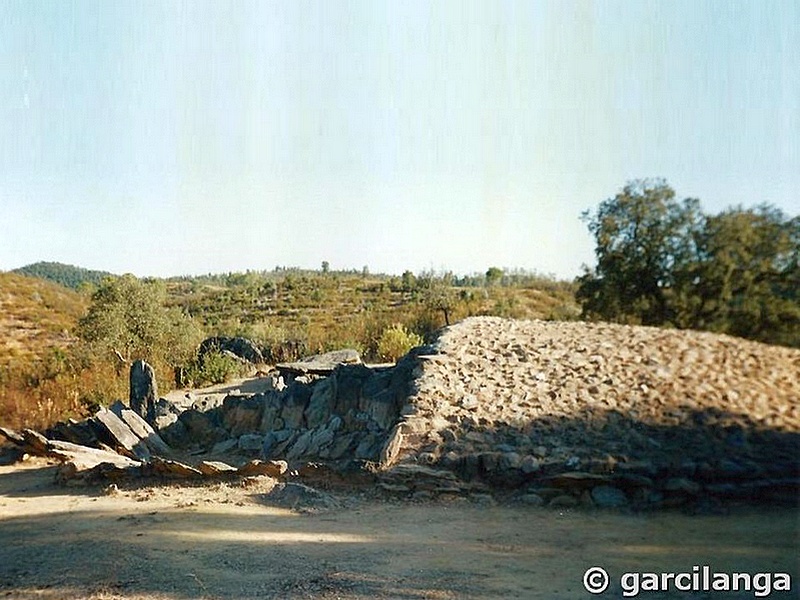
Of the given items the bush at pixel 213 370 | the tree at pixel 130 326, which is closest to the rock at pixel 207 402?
the bush at pixel 213 370

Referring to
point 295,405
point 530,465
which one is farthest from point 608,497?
point 295,405

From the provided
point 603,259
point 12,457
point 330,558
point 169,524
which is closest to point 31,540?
point 169,524

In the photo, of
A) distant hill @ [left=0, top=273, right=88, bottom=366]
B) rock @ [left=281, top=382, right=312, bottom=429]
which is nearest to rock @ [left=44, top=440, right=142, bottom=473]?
rock @ [left=281, top=382, right=312, bottom=429]

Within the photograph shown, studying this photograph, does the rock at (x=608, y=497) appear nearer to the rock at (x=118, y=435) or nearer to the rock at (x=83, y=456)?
the rock at (x=83, y=456)

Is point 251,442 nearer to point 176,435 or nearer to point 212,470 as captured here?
point 176,435

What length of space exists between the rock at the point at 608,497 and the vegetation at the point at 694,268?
4291 mm

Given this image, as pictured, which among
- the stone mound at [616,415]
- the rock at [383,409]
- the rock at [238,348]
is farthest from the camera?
the rock at [238,348]

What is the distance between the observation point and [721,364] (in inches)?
349

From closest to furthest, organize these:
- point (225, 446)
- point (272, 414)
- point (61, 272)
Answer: point (225, 446)
point (272, 414)
point (61, 272)

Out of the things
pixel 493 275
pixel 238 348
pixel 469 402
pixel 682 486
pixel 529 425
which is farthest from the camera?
pixel 493 275

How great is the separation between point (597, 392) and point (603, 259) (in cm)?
493
